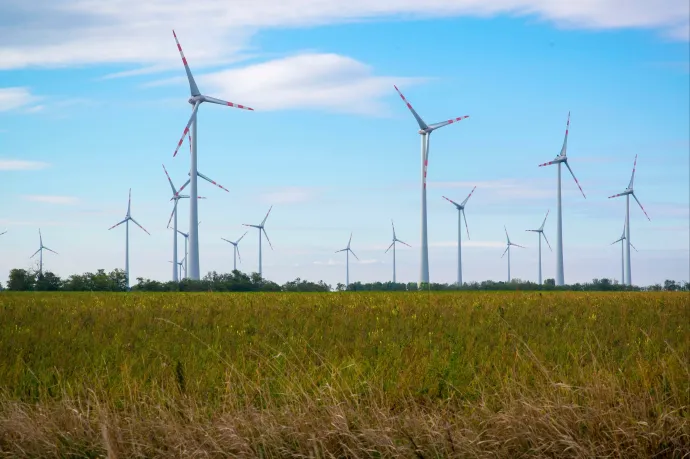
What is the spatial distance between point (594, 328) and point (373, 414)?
40.4 ft

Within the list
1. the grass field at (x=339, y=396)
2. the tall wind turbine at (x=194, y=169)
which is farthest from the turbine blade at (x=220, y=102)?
the grass field at (x=339, y=396)

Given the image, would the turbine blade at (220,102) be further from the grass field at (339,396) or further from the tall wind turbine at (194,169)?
the grass field at (339,396)

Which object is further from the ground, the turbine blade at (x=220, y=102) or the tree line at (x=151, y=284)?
the turbine blade at (x=220, y=102)

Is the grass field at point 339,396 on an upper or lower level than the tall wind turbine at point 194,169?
lower

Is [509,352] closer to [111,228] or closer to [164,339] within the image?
[164,339]

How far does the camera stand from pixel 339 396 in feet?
35.0

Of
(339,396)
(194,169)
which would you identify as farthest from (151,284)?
(339,396)

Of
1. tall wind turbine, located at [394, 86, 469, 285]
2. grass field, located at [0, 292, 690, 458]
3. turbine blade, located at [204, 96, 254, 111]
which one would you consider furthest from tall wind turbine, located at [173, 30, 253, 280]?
grass field, located at [0, 292, 690, 458]

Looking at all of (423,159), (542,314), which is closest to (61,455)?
(542,314)

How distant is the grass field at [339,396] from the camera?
9398 mm

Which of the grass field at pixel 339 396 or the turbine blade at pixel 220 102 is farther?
the turbine blade at pixel 220 102

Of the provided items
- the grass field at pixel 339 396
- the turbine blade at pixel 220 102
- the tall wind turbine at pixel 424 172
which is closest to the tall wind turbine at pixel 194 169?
the turbine blade at pixel 220 102

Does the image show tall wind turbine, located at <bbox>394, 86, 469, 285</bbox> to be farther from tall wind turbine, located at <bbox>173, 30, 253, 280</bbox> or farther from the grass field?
the grass field

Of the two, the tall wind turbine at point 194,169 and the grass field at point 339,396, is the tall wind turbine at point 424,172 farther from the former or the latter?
the grass field at point 339,396
